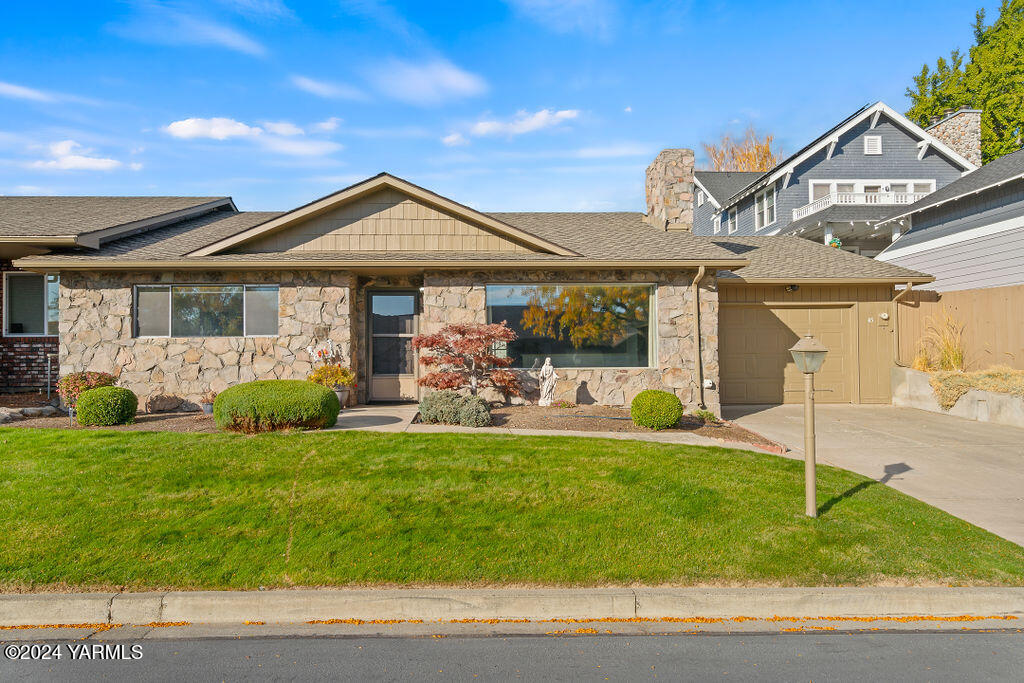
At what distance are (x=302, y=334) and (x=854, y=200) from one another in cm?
2090

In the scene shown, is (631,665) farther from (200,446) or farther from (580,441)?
(200,446)

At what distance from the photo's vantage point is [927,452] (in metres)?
8.48

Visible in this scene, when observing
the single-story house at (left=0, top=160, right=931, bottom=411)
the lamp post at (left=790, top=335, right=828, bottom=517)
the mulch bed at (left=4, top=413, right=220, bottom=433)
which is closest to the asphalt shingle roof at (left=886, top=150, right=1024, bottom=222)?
the single-story house at (left=0, top=160, right=931, bottom=411)

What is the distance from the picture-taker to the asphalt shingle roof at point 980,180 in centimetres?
1338

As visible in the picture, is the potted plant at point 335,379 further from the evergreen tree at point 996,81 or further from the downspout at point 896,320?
the evergreen tree at point 996,81

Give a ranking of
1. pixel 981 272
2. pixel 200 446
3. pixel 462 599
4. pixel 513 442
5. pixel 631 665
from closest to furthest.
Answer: pixel 631 665 → pixel 462 599 → pixel 200 446 → pixel 513 442 → pixel 981 272

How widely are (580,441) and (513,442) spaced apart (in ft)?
2.94

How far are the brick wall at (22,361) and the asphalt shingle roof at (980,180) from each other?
2062 cm

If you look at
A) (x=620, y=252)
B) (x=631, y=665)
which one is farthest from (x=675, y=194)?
(x=631, y=665)

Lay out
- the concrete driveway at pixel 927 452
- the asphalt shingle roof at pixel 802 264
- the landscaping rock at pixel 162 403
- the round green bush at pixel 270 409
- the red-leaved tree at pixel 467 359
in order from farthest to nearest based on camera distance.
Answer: the asphalt shingle roof at pixel 802 264, the landscaping rock at pixel 162 403, the red-leaved tree at pixel 467 359, the round green bush at pixel 270 409, the concrete driveway at pixel 927 452

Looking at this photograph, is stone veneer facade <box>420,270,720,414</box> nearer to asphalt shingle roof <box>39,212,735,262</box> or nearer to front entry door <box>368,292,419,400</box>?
asphalt shingle roof <box>39,212,735,262</box>

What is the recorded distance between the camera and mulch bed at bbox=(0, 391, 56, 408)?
1129 cm

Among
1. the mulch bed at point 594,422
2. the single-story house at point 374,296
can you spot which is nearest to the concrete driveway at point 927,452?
the mulch bed at point 594,422

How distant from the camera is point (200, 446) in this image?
7391 millimetres
